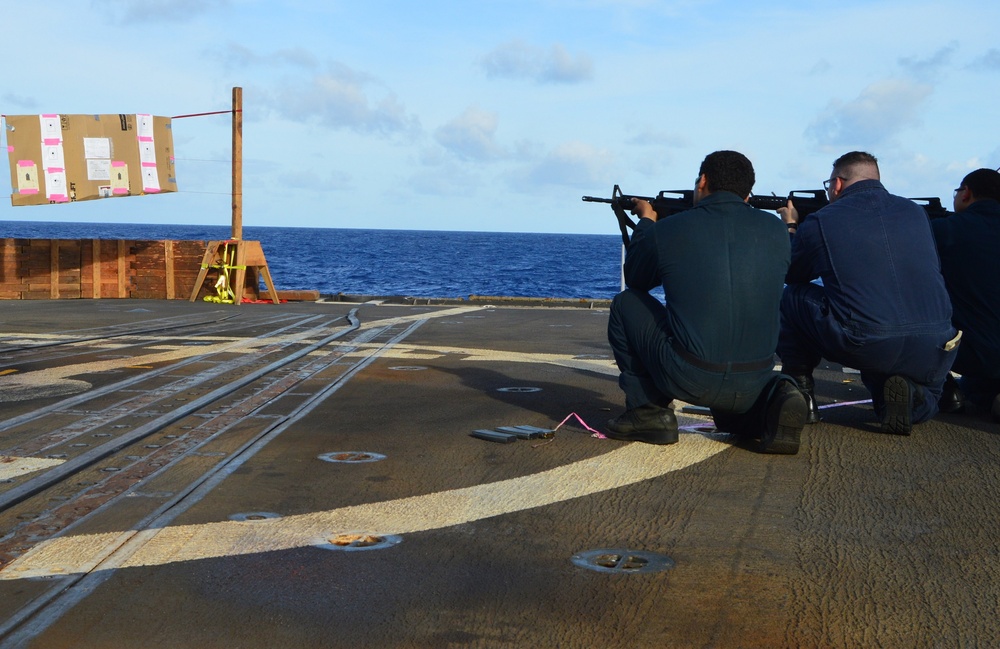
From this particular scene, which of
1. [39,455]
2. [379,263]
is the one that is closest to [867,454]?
[39,455]

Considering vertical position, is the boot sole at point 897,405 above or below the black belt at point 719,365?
below

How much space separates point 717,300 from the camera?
487cm

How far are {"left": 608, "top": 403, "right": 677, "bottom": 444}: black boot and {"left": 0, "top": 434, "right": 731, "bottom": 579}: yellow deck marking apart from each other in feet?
0.83

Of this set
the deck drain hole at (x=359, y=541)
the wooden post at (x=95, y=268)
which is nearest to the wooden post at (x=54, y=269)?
the wooden post at (x=95, y=268)

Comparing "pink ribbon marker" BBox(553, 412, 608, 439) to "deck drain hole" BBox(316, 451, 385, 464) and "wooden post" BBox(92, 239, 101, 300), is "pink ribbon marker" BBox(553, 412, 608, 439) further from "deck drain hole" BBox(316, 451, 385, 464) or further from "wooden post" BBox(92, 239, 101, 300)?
"wooden post" BBox(92, 239, 101, 300)

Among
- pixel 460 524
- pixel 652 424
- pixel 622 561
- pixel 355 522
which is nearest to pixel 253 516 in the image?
pixel 355 522

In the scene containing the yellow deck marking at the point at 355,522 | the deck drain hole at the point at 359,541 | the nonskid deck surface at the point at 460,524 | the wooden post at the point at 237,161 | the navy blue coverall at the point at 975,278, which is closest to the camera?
the nonskid deck surface at the point at 460,524

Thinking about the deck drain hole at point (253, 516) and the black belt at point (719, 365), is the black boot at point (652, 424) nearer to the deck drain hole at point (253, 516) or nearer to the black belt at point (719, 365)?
the black belt at point (719, 365)

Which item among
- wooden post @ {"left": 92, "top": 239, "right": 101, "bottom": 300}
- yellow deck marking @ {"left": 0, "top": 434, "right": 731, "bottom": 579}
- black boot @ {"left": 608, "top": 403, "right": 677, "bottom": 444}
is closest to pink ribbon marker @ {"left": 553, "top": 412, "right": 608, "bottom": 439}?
black boot @ {"left": 608, "top": 403, "right": 677, "bottom": 444}

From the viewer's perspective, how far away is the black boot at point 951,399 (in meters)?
6.41

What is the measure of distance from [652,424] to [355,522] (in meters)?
1.99

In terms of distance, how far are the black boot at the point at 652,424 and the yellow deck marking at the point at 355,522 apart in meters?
0.25

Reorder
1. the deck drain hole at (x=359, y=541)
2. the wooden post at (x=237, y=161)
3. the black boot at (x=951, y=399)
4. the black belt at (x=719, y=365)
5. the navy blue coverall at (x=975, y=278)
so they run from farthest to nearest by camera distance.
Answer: the wooden post at (x=237, y=161) < the black boot at (x=951, y=399) < the navy blue coverall at (x=975, y=278) < the black belt at (x=719, y=365) < the deck drain hole at (x=359, y=541)

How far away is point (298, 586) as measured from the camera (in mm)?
3109
